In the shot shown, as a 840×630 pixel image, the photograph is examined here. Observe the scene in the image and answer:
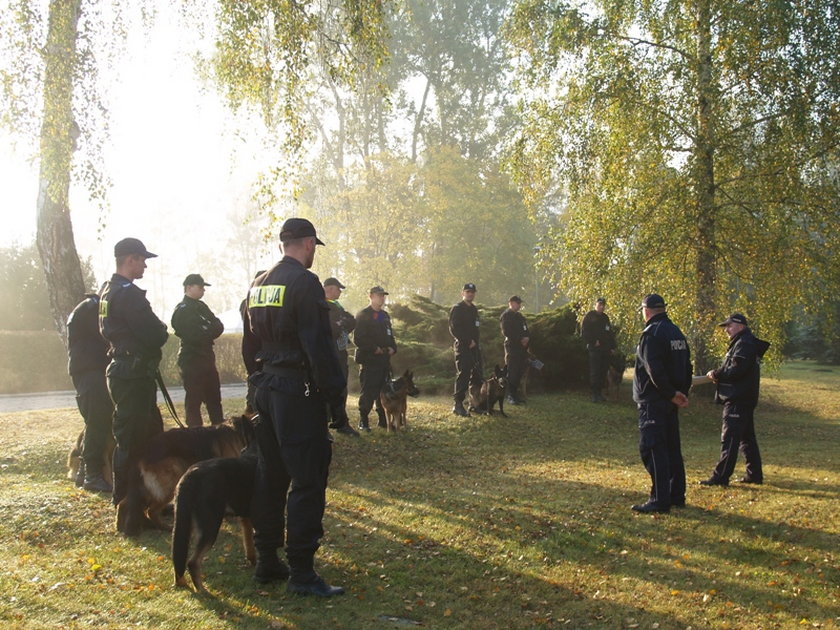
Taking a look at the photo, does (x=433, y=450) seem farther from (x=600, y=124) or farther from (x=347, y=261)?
(x=347, y=261)

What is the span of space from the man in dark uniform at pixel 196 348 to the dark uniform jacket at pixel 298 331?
4647 millimetres

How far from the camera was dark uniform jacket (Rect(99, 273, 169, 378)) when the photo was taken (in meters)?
6.35

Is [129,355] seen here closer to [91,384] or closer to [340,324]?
[91,384]

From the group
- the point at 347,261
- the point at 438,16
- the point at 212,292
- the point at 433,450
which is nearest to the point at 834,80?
the point at 433,450

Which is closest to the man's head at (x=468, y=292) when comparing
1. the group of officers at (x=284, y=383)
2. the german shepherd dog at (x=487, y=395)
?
the german shepherd dog at (x=487, y=395)

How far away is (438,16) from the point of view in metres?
42.4

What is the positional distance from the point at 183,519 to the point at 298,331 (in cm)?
149

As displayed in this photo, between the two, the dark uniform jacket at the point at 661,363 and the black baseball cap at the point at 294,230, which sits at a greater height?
the black baseball cap at the point at 294,230

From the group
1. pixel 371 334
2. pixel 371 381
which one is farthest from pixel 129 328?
pixel 371 381

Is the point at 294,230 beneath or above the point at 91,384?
above

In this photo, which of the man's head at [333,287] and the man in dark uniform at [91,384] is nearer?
the man in dark uniform at [91,384]

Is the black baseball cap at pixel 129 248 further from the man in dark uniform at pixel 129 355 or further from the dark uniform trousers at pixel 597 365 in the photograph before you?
the dark uniform trousers at pixel 597 365

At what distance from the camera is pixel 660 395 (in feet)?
24.7

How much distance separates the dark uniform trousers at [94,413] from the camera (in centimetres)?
766
